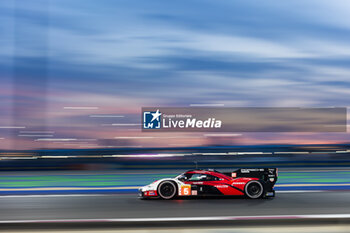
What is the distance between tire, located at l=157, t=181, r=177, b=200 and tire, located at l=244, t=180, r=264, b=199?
70.4 inches

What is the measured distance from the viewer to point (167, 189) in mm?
10484

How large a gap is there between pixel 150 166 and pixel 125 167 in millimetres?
1693

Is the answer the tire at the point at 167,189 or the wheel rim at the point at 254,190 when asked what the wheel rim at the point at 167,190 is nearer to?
the tire at the point at 167,189

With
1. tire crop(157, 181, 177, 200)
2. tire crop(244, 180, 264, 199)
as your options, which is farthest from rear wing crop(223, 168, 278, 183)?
tire crop(157, 181, 177, 200)

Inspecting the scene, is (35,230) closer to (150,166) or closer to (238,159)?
(150,166)

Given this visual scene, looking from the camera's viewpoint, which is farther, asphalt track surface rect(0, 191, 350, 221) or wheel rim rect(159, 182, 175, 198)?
wheel rim rect(159, 182, 175, 198)

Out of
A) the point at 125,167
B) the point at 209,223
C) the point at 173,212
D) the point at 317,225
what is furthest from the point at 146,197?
the point at 125,167

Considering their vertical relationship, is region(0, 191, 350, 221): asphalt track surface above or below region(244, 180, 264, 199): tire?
below

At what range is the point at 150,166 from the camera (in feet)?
89.4

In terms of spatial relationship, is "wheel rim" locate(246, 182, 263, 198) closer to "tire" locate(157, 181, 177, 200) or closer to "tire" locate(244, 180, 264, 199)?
"tire" locate(244, 180, 264, 199)

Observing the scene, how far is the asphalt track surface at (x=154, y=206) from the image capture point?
834 centimetres

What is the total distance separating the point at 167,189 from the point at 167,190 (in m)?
0.02

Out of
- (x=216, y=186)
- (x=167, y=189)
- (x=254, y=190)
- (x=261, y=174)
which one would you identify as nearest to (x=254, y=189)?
(x=254, y=190)

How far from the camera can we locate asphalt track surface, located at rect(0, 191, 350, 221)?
834 centimetres
